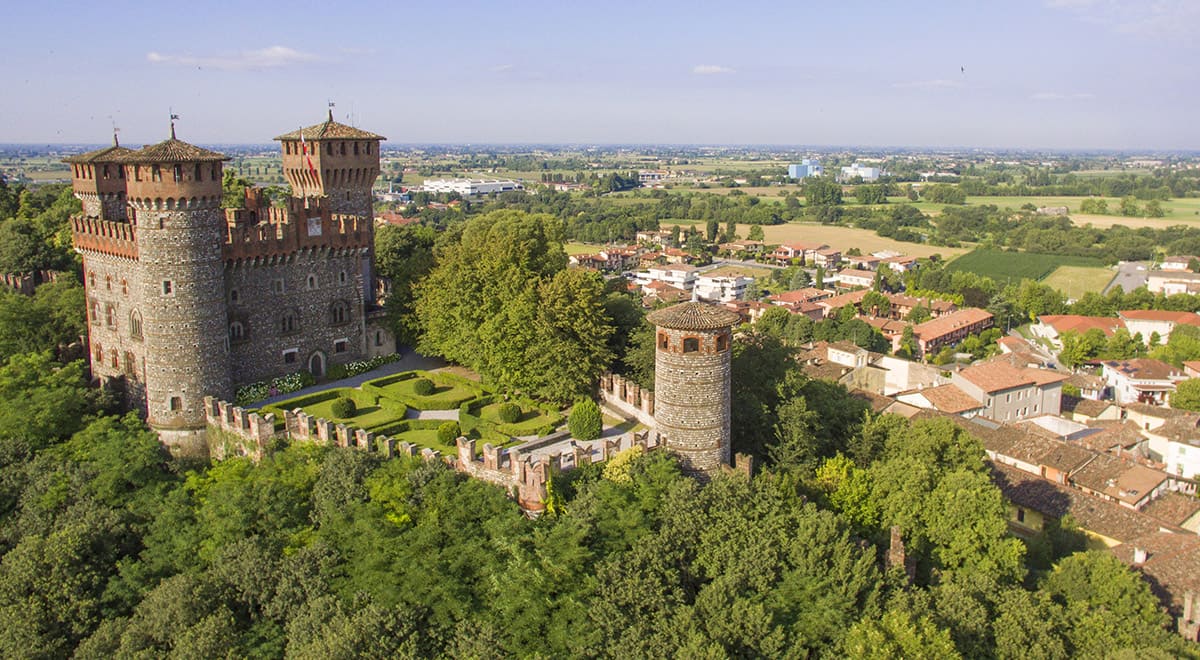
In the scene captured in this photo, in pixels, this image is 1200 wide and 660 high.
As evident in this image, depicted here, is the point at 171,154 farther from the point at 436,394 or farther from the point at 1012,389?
the point at 1012,389

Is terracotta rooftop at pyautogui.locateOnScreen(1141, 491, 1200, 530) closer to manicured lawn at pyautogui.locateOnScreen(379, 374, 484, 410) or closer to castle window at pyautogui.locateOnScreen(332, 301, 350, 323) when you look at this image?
manicured lawn at pyautogui.locateOnScreen(379, 374, 484, 410)

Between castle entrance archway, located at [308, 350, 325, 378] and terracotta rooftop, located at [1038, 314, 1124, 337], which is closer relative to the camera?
castle entrance archway, located at [308, 350, 325, 378]

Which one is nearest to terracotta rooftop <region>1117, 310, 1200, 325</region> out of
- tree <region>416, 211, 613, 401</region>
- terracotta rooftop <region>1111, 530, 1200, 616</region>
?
terracotta rooftop <region>1111, 530, 1200, 616</region>

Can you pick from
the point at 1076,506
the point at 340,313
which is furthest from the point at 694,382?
the point at 1076,506

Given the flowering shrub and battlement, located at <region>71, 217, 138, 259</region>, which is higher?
battlement, located at <region>71, 217, 138, 259</region>

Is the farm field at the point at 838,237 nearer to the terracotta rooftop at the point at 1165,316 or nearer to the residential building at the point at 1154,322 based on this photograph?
the terracotta rooftop at the point at 1165,316

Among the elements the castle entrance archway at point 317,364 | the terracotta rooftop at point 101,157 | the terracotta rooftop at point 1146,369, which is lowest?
the terracotta rooftop at point 1146,369

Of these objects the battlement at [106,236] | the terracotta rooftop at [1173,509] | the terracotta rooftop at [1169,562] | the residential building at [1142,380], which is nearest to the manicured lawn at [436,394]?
the battlement at [106,236]
